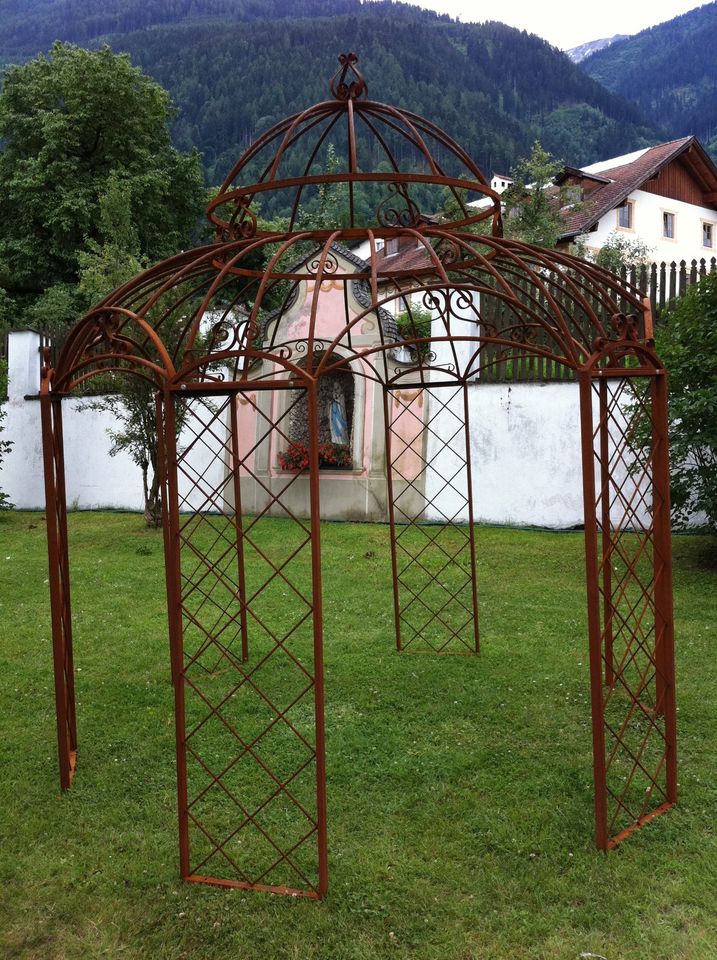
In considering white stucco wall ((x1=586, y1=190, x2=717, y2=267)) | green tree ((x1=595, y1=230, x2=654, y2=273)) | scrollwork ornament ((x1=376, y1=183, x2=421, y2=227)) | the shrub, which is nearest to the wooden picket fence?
the shrub

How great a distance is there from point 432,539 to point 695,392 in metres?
3.18

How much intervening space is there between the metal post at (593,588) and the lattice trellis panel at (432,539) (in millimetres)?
2515

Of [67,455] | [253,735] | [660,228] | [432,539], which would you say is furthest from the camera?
[660,228]

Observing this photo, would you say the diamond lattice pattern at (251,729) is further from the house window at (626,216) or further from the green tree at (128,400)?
the house window at (626,216)

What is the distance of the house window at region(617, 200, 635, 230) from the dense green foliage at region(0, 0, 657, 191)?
28246mm

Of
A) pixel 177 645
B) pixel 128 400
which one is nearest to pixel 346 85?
pixel 177 645

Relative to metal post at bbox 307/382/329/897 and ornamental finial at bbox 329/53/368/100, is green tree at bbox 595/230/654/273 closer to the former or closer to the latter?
ornamental finial at bbox 329/53/368/100

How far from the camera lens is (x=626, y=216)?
25922 millimetres

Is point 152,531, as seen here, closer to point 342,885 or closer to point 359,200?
point 342,885

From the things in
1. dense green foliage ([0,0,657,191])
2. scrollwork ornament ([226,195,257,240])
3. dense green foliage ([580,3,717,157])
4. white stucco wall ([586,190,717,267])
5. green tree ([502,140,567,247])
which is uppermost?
dense green foliage ([580,3,717,157])

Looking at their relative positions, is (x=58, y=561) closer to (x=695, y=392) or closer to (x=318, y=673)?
(x=318, y=673)

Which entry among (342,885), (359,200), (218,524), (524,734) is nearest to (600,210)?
(359,200)

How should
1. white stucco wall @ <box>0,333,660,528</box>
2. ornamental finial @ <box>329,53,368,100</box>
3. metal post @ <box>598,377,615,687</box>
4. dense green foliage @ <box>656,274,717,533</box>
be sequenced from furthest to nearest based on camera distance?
white stucco wall @ <box>0,333,660,528</box>, dense green foliage @ <box>656,274,717,533</box>, ornamental finial @ <box>329,53,368,100</box>, metal post @ <box>598,377,615,687</box>

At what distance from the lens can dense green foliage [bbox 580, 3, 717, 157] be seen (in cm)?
8828
